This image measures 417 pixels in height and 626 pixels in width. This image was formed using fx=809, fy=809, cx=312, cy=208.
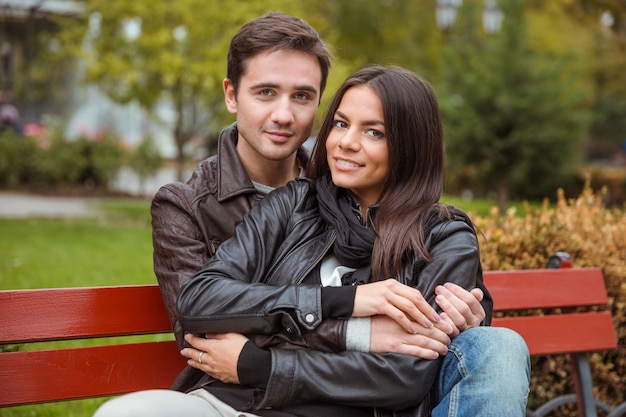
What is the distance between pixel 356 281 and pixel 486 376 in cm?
60

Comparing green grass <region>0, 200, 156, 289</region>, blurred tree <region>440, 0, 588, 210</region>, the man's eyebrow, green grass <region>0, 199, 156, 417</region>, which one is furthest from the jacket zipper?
blurred tree <region>440, 0, 588, 210</region>

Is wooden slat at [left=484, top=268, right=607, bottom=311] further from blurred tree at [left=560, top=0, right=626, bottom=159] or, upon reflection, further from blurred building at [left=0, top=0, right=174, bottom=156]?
blurred building at [left=0, top=0, right=174, bottom=156]

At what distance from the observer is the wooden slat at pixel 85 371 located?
120 inches

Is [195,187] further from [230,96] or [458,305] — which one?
[458,305]

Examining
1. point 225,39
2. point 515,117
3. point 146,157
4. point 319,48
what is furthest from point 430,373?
point 146,157

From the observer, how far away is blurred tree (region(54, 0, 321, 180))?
13594mm

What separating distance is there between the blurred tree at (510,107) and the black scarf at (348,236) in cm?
1414

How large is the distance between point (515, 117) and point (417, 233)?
1454cm

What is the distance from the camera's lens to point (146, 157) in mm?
18281

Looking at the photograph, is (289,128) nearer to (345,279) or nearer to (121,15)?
(345,279)

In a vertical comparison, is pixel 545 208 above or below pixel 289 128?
below

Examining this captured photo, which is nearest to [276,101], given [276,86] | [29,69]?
[276,86]

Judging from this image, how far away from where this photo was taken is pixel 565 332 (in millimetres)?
4070

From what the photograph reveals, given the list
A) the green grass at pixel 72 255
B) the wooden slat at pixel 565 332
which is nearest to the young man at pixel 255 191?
the wooden slat at pixel 565 332
